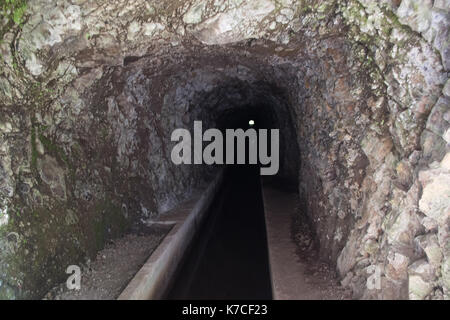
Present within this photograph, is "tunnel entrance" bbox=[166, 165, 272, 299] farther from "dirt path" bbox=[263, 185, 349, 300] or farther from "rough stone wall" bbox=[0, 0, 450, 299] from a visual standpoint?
"rough stone wall" bbox=[0, 0, 450, 299]

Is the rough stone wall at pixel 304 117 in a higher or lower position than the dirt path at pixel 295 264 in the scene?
higher

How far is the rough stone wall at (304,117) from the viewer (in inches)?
154

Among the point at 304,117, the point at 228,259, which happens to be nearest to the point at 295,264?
the point at 228,259

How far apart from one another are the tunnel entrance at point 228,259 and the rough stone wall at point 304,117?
1619 millimetres

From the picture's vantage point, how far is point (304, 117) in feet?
25.3

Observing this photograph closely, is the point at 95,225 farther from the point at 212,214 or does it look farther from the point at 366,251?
the point at 212,214

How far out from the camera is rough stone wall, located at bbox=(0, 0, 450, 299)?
3.91 m

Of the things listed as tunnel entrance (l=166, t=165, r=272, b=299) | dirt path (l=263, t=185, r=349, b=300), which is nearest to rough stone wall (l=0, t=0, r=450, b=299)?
dirt path (l=263, t=185, r=349, b=300)

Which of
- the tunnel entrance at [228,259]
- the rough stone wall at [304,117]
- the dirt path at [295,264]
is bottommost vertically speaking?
the tunnel entrance at [228,259]

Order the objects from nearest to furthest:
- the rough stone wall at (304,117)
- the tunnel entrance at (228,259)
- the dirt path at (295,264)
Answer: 1. the rough stone wall at (304,117)
2. the dirt path at (295,264)
3. the tunnel entrance at (228,259)

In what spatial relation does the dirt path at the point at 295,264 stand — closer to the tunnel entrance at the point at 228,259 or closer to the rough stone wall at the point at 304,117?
the rough stone wall at the point at 304,117

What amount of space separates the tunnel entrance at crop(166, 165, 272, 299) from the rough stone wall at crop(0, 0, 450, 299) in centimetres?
162

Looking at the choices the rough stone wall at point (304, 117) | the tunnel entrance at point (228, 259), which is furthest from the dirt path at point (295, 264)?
the tunnel entrance at point (228, 259)
